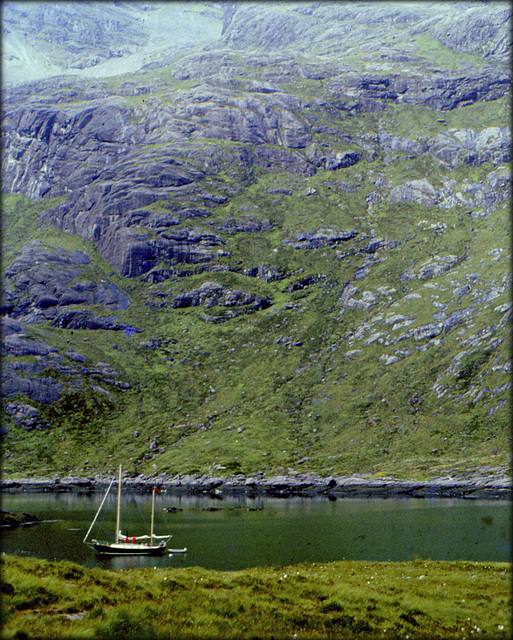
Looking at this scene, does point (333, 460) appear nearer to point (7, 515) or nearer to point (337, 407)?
point (337, 407)

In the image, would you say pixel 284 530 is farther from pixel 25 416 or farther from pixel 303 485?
pixel 25 416

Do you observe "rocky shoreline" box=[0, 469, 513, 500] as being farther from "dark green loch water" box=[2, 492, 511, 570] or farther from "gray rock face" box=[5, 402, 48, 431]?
"gray rock face" box=[5, 402, 48, 431]

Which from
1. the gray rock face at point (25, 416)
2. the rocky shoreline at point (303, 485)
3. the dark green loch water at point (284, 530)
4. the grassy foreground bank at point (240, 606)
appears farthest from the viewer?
the gray rock face at point (25, 416)

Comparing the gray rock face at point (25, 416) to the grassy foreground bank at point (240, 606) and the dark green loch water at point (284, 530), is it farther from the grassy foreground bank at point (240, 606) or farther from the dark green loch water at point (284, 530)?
the grassy foreground bank at point (240, 606)

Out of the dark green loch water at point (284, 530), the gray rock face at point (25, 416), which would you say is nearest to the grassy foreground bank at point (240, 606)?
the dark green loch water at point (284, 530)

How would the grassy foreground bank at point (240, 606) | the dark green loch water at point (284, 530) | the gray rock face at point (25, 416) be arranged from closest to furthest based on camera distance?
the grassy foreground bank at point (240, 606)
the dark green loch water at point (284, 530)
the gray rock face at point (25, 416)

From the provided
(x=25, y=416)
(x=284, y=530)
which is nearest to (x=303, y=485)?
(x=284, y=530)

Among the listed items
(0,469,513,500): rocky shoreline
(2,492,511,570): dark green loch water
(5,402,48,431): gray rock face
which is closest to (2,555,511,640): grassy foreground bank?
(2,492,511,570): dark green loch water
